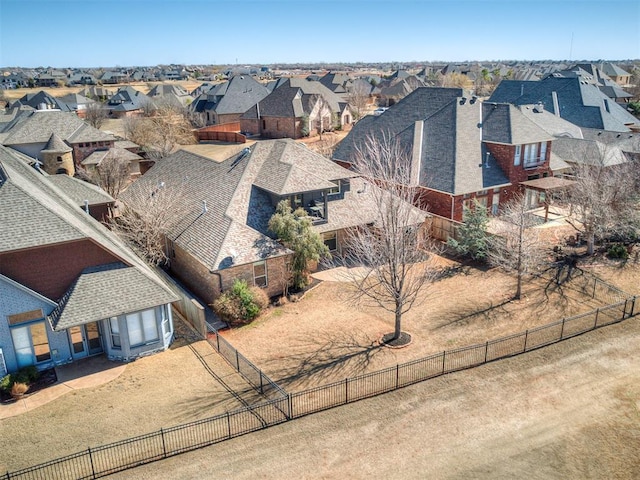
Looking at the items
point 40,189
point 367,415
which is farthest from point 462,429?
point 40,189

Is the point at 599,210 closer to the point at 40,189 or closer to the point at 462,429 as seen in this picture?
the point at 462,429

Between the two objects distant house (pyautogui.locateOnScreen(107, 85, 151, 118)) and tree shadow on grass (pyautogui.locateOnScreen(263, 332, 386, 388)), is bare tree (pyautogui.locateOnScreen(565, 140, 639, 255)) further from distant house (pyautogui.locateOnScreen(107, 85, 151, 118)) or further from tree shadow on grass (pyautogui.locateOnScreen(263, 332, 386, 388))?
distant house (pyautogui.locateOnScreen(107, 85, 151, 118))

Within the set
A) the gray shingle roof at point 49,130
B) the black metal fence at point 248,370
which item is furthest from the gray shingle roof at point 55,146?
the black metal fence at point 248,370

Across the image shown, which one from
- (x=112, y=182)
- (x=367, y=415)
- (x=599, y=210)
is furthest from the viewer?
Result: (x=112, y=182)

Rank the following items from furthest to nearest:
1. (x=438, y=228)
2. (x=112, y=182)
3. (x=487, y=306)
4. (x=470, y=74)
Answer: (x=470, y=74), (x=112, y=182), (x=438, y=228), (x=487, y=306)

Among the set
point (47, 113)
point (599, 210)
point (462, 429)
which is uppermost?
point (47, 113)

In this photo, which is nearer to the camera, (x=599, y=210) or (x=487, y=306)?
(x=487, y=306)

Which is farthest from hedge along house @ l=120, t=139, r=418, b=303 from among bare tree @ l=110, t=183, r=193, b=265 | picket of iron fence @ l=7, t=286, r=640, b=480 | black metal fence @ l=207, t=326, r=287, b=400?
picket of iron fence @ l=7, t=286, r=640, b=480

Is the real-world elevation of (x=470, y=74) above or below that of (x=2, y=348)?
above
